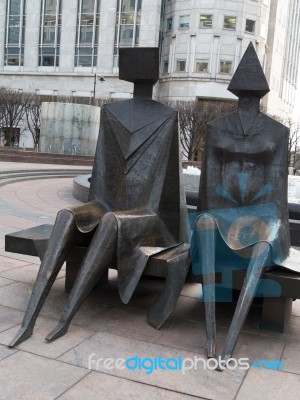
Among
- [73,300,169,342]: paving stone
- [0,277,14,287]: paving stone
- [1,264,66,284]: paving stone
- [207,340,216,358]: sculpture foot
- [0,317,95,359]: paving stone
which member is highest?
[207,340,216,358]: sculpture foot

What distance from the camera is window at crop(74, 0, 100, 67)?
4838 cm

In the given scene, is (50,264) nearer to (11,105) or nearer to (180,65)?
(11,105)

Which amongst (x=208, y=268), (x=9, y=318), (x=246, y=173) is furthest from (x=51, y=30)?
(x=208, y=268)

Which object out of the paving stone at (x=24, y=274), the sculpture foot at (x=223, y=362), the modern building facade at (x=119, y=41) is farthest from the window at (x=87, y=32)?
the sculpture foot at (x=223, y=362)

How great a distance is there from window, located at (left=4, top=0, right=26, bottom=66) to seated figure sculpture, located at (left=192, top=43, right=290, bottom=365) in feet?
165

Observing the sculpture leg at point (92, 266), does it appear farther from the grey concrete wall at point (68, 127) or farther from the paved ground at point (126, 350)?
the grey concrete wall at point (68, 127)

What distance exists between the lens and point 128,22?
156 feet

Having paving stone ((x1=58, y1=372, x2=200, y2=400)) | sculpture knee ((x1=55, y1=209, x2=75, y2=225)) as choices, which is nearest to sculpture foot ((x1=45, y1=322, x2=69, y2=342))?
paving stone ((x1=58, y1=372, x2=200, y2=400))

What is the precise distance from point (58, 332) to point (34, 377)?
650mm

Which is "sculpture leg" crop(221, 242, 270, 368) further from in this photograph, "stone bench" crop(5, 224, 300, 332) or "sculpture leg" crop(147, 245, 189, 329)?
"sculpture leg" crop(147, 245, 189, 329)

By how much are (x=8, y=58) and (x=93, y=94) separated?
10.9 meters

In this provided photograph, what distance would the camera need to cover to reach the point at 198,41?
155 ft

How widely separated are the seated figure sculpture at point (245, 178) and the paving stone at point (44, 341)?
1.22 m

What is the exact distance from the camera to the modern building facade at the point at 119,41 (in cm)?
4700
